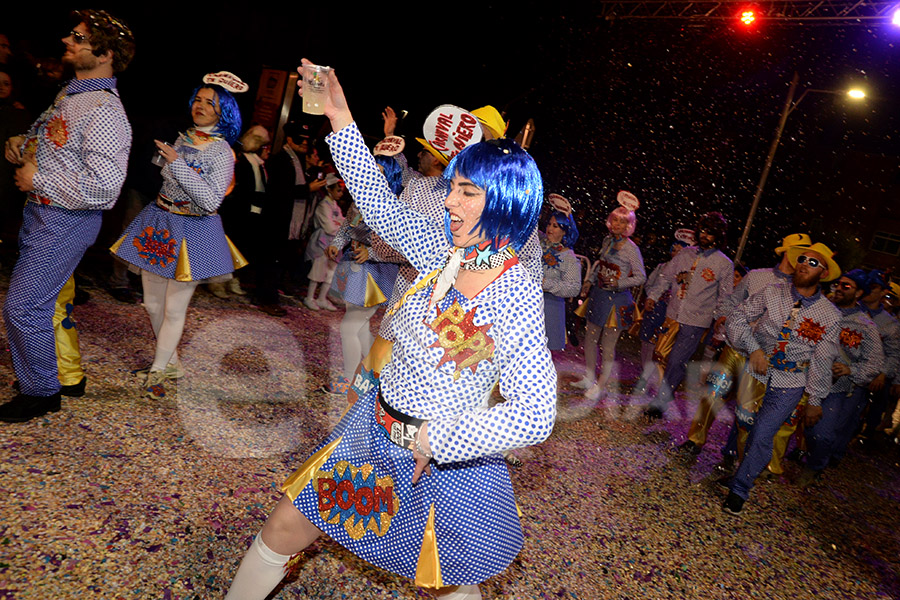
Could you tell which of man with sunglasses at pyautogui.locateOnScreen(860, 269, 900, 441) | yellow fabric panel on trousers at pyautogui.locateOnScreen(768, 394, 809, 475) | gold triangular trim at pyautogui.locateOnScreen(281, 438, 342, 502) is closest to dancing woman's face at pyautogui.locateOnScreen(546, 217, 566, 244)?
yellow fabric panel on trousers at pyautogui.locateOnScreen(768, 394, 809, 475)

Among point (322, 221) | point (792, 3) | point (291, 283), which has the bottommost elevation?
point (291, 283)

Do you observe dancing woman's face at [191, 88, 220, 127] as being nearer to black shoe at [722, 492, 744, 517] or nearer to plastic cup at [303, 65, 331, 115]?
plastic cup at [303, 65, 331, 115]

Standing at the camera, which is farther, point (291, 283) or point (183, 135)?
point (291, 283)

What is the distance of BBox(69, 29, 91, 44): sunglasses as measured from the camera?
116 inches

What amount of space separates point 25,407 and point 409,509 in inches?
107

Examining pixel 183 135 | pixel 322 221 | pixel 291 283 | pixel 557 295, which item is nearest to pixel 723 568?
pixel 557 295

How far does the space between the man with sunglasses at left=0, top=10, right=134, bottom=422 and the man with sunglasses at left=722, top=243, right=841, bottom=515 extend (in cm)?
481

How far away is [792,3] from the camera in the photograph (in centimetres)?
946

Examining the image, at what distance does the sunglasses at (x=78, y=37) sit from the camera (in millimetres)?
2947

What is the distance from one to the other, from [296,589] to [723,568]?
2.89m

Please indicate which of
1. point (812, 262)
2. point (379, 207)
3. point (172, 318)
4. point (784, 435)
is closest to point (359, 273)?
point (172, 318)

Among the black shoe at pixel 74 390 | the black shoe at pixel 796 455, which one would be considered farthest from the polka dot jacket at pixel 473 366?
the black shoe at pixel 796 455

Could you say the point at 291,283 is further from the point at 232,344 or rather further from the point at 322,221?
the point at 232,344

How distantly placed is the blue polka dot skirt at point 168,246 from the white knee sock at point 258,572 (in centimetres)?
239
